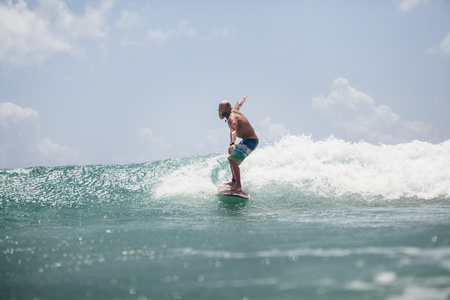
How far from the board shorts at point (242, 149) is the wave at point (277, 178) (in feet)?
4.40

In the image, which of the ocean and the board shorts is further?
the board shorts

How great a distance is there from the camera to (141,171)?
1188 centimetres

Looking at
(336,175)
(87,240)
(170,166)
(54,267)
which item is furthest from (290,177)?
(54,267)

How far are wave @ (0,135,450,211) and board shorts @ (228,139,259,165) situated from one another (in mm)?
1342

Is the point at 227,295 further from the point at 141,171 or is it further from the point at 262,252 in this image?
the point at 141,171

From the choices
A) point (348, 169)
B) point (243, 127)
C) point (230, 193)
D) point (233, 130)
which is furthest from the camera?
point (348, 169)

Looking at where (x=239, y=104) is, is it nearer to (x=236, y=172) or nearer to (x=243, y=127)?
(x=243, y=127)

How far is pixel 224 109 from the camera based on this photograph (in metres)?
7.69

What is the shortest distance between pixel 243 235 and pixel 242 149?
3.84 meters

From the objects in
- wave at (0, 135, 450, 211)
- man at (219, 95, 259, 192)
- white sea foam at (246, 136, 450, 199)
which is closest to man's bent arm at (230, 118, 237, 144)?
man at (219, 95, 259, 192)

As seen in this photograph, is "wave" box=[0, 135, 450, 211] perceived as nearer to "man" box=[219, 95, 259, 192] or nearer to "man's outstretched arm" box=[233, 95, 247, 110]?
"man" box=[219, 95, 259, 192]

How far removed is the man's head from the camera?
25.2ft

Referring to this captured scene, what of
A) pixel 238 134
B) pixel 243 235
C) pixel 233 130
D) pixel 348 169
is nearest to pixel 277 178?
pixel 348 169

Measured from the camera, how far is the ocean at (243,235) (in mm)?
2484
